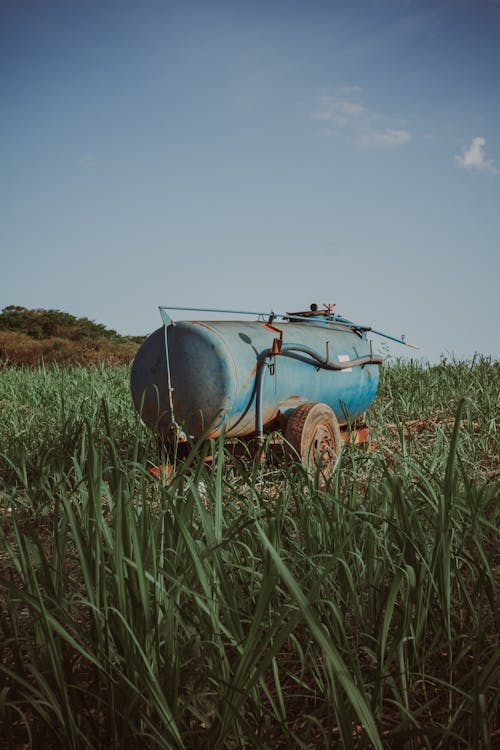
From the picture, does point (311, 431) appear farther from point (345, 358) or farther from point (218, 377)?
point (345, 358)

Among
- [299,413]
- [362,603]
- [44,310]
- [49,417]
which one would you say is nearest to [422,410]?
[299,413]

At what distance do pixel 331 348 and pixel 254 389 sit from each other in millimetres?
1372

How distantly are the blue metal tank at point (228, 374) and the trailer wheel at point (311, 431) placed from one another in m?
0.24

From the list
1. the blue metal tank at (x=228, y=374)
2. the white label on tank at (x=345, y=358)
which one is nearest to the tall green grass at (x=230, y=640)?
the blue metal tank at (x=228, y=374)

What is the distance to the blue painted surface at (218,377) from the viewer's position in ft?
14.4

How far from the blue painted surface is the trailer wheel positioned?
0.71 ft

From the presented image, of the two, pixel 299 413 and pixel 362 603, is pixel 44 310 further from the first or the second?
pixel 362 603

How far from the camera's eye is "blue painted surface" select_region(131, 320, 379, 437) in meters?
4.40

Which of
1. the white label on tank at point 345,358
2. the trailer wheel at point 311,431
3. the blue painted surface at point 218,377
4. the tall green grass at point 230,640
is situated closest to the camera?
the tall green grass at point 230,640

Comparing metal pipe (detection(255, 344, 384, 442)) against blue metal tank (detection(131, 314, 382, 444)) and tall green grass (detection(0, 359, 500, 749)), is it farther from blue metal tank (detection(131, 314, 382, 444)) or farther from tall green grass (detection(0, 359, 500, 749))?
tall green grass (detection(0, 359, 500, 749))

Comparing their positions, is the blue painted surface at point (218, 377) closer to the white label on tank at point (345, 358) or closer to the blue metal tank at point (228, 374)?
the blue metal tank at point (228, 374)

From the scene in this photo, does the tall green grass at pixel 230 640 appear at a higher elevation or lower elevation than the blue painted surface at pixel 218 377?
lower

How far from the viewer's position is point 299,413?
4.70 metres

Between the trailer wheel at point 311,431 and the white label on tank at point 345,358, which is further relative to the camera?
the white label on tank at point 345,358
